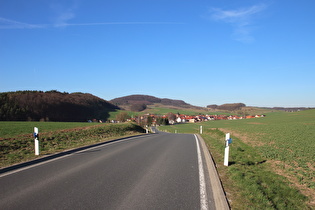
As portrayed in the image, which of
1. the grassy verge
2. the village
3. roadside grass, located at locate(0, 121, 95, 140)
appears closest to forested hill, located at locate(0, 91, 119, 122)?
roadside grass, located at locate(0, 121, 95, 140)

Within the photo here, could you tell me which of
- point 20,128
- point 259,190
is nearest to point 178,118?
point 20,128

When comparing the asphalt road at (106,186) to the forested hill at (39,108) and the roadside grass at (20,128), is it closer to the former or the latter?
the roadside grass at (20,128)

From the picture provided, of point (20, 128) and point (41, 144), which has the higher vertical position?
point (20, 128)

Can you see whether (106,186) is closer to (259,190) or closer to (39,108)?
(259,190)

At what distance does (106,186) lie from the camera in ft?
18.2

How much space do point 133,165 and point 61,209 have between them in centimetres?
385

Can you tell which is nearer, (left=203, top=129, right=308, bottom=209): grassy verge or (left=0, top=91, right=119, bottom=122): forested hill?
(left=203, top=129, right=308, bottom=209): grassy verge

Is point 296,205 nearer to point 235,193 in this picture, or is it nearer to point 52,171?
point 235,193

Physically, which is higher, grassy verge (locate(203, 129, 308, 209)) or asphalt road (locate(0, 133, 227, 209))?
asphalt road (locate(0, 133, 227, 209))

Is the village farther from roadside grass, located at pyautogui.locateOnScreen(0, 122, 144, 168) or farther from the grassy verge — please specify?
the grassy verge

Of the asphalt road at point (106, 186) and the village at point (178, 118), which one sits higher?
the asphalt road at point (106, 186)

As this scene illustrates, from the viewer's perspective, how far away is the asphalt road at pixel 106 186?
452 centimetres

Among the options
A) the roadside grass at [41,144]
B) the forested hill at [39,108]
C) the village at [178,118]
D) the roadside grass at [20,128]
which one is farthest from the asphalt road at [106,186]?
the village at [178,118]

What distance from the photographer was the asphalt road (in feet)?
14.8
